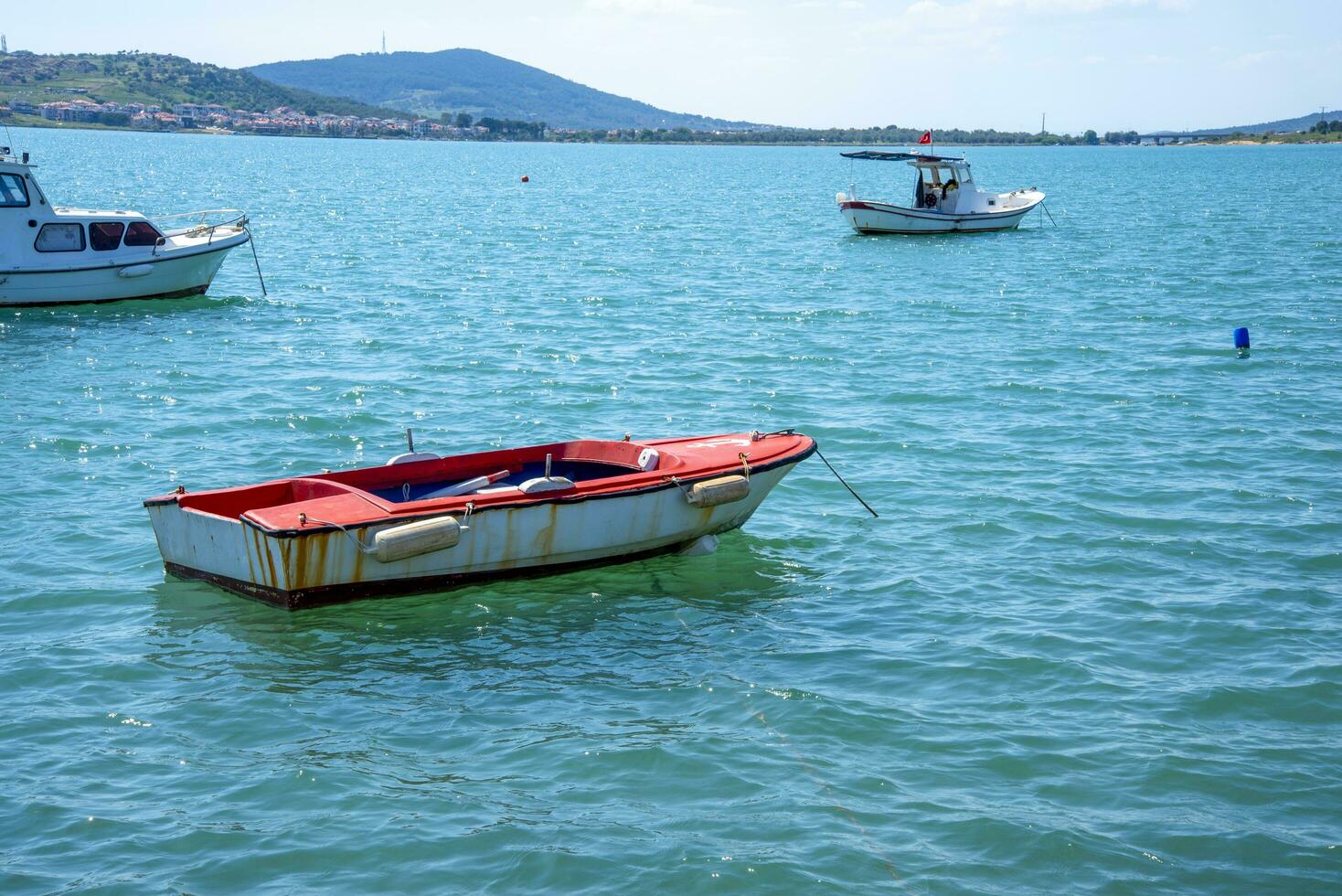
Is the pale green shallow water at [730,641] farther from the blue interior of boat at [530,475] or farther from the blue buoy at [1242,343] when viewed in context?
the blue interior of boat at [530,475]

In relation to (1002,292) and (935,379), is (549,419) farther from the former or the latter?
(1002,292)

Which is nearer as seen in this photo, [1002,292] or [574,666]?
[574,666]

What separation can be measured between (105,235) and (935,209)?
96.5 ft

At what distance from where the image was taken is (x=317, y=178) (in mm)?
98125

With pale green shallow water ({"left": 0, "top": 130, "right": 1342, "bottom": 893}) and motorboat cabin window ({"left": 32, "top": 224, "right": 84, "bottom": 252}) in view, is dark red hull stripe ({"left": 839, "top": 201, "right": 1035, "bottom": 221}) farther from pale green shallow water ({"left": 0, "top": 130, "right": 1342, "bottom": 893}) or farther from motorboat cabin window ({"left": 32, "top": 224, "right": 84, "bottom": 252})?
motorboat cabin window ({"left": 32, "top": 224, "right": 84, "bottom": 252})

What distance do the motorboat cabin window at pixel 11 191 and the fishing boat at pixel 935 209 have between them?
28059mm

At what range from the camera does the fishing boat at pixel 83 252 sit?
86.5ft

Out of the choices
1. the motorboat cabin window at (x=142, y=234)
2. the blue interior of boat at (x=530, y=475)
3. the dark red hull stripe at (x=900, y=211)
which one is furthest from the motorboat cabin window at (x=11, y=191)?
the dark red hull stripe at (x=900, y=211)

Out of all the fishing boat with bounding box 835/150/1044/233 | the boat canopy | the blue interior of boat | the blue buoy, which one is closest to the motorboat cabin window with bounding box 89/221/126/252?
the blue interior of boat

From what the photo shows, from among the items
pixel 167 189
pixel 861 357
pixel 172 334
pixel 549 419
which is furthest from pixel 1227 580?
pixel 167 189

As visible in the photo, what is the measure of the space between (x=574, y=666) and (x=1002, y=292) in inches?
1013

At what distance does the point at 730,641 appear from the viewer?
11.6 meters

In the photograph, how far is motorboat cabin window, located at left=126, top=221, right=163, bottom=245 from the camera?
1112 inches

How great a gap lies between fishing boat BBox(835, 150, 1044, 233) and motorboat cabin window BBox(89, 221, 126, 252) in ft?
85.7
